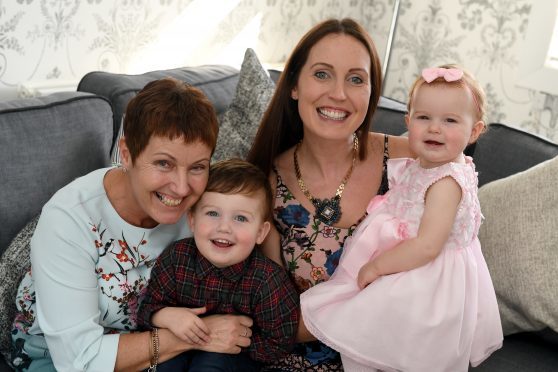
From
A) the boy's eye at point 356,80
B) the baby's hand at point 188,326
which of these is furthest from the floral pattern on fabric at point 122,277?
the boy's eye at point 356,80

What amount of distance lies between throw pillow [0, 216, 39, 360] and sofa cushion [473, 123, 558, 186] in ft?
4.55

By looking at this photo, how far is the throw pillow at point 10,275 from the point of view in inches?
60.2

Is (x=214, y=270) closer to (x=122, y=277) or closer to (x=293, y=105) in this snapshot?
(x=122, y=277)

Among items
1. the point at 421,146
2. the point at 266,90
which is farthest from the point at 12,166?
the point at 421,146

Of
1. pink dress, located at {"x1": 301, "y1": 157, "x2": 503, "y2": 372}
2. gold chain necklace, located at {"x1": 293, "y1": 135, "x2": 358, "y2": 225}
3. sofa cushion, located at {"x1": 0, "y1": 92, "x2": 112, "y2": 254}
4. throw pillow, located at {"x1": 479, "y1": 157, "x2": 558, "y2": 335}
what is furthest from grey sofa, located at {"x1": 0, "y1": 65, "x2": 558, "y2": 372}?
gold chain necklace, located at {"x1": 293, "y1": 135, "x2": 358, "y2": 225}

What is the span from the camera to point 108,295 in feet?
4.96

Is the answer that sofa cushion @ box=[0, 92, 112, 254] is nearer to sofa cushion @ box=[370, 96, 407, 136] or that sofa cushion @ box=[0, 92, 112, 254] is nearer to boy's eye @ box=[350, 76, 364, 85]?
boy's eye @ box=[350, 76, 364, 85]

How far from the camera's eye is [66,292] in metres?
1.40

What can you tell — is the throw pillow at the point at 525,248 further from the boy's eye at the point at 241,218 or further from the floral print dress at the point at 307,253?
the boy's eye at the point at 241,218

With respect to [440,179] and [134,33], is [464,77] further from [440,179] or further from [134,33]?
[134,33]

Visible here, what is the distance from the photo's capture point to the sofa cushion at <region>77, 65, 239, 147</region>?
2059mm

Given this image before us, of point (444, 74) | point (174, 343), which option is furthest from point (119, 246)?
point (444, 74)

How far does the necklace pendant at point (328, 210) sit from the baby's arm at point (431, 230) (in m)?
0.29

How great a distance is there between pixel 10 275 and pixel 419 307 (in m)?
0.99
